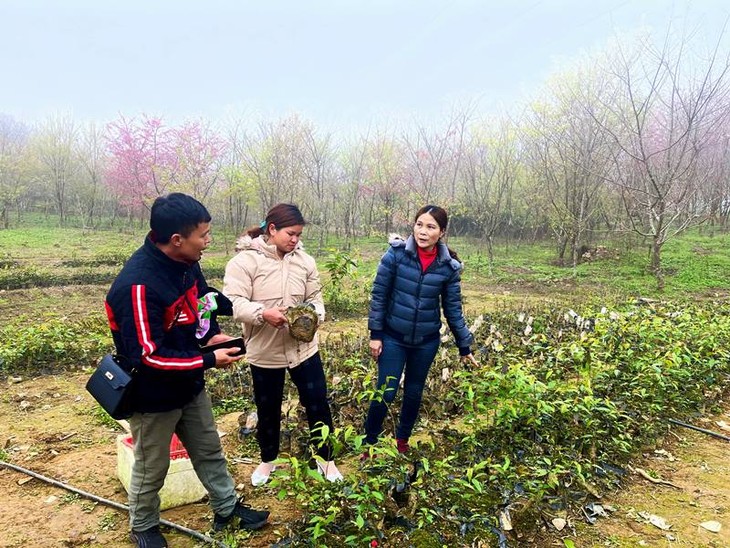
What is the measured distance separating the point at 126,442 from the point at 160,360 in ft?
3.49

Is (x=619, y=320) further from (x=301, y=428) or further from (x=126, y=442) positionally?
(x=126, y=442)

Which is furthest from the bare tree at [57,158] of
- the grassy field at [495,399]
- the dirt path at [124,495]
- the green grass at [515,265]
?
the dirt path at [124,495]

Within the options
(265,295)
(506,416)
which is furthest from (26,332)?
(506,416)

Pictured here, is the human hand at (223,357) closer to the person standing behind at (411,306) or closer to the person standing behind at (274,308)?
the person standing behind at (274,308)

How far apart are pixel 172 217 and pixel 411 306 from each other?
4.79ft

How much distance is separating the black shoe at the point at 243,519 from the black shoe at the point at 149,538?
0.79 ft

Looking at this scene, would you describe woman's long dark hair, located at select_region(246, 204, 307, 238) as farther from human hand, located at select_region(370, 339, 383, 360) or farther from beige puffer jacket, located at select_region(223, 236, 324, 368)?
human hand, located at select_region(370, 339, 383, 360)

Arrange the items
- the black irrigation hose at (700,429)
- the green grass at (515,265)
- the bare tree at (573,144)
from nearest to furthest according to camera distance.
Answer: the black irrigation hose at (700,429) < the green grass at (515,265) < the bare tree at (573,144)

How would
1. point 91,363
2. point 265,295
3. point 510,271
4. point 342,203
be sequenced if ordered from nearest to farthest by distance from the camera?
point 265,295 → point 91,363 → point 510,271 → point 342,203

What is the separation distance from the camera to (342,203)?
22.9m

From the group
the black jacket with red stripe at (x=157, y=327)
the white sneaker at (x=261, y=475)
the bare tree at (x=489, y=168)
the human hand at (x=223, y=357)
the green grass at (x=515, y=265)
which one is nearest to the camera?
the black jacket with red stripe at (x=157, y=327)

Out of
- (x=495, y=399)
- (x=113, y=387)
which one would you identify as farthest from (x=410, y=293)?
(x=113, y=387)

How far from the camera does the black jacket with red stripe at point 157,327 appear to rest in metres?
1.79

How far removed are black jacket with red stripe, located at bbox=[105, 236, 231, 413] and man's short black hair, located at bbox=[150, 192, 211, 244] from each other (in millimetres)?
66
